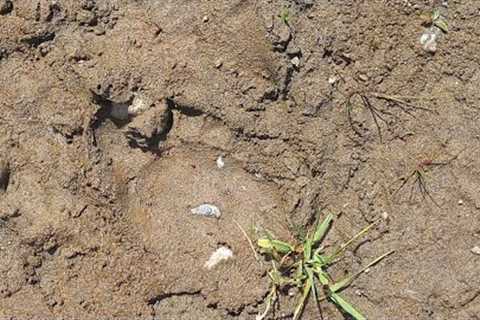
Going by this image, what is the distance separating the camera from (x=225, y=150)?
8.39ft

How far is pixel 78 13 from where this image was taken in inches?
99.3

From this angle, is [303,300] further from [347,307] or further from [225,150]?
[225,150]

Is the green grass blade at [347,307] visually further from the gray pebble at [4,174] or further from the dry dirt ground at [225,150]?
the gray pebble at [4,174]

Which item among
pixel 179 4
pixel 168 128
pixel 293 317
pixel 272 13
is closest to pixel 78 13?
pixel 179 4

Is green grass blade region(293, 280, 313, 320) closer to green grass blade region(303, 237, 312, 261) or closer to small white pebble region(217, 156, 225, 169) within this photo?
green grass blade region(303, 237, 312, 261)

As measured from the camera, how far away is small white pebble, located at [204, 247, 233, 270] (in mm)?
2553

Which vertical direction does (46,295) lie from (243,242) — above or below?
below

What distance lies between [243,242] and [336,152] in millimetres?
485

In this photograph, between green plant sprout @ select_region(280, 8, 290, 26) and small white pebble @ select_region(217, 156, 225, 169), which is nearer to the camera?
green plant sprout @ select_region(280, 8, 290, 26)

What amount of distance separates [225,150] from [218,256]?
0.40 meters

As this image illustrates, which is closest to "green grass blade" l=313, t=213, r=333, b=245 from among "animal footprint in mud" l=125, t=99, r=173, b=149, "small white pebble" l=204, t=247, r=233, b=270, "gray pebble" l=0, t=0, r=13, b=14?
"small white pebble" l=204, t=247, r=233, b=270

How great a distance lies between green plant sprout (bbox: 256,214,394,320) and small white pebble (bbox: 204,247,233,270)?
Answer: 0.40ft

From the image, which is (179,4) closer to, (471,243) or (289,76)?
(289,76)

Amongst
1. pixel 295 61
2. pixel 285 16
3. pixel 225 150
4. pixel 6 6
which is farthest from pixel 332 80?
pixel 6 6
